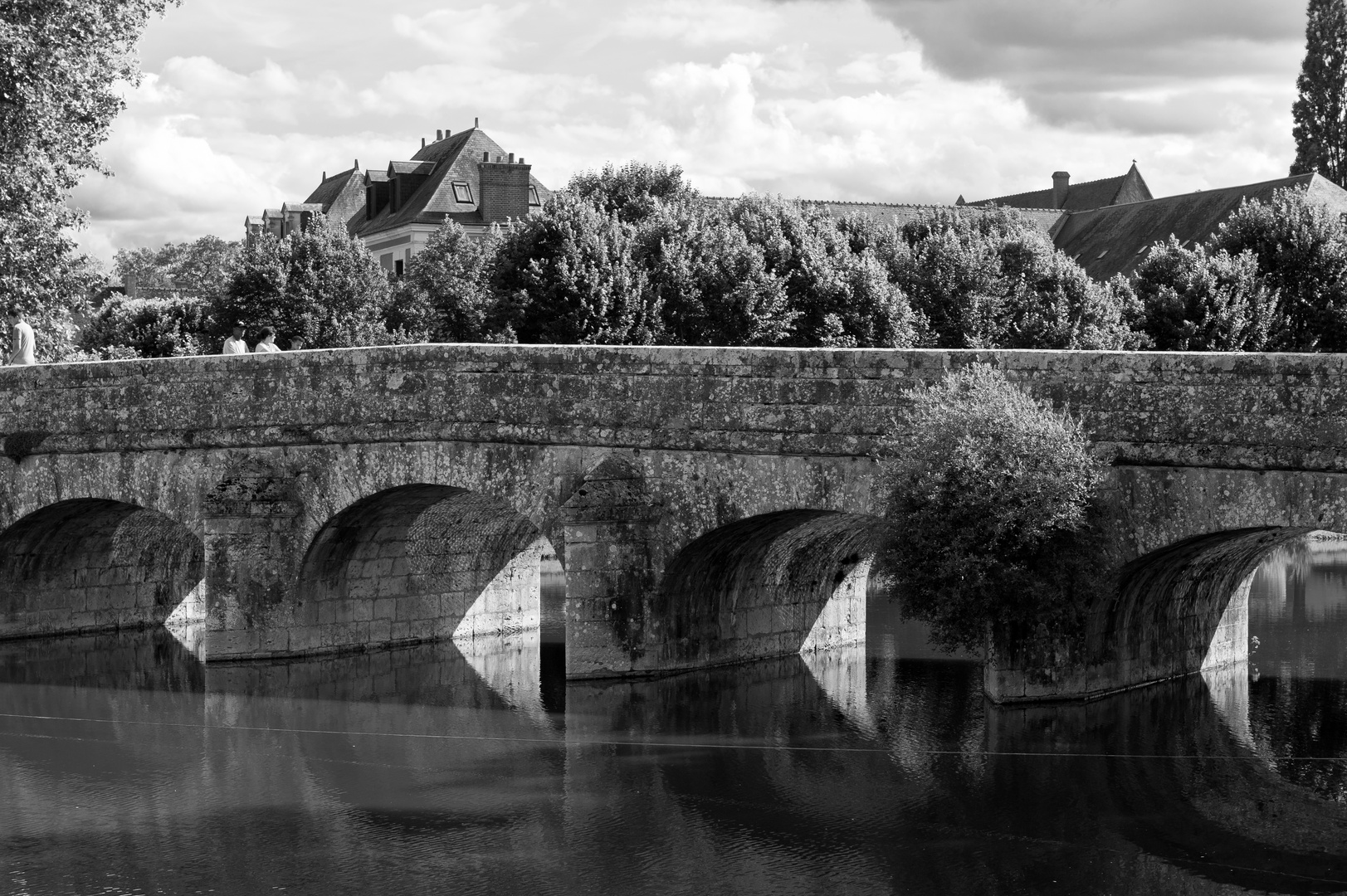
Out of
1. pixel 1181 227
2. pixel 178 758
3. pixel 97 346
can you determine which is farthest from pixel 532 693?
pixel 1181 227

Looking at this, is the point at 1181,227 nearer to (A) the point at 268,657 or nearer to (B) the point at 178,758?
(A) the point at 268,657

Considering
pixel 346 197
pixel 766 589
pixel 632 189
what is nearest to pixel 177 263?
pixel 346 197

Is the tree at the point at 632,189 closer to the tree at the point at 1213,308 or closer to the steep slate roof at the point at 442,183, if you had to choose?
the tree at the point at 1213,308

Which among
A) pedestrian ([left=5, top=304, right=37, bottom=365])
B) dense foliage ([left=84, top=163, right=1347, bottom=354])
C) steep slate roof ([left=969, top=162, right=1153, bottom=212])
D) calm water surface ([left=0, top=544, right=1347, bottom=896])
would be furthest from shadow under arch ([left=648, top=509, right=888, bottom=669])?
steep slate roof ([left=969, top=162, right=1153, bottom=212])

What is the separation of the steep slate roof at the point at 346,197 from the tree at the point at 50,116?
154ft

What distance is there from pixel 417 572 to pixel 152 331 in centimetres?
2812

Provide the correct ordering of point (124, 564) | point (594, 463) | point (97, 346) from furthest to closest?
point (97, 346)
point (124, 564)
point (594, 463)

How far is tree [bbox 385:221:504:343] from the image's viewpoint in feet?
136

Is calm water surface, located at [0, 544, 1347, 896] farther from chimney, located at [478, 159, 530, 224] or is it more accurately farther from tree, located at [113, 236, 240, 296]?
tree, located at [113, 236, 240, 296]

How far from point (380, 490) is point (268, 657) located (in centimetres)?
291

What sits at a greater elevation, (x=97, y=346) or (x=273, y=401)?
(x=97, y=346)

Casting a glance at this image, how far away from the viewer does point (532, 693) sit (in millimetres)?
20062

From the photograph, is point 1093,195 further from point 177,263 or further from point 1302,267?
point 177,263

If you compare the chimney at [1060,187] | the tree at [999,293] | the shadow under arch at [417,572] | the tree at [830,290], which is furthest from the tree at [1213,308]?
the chimney at [1060,187]
